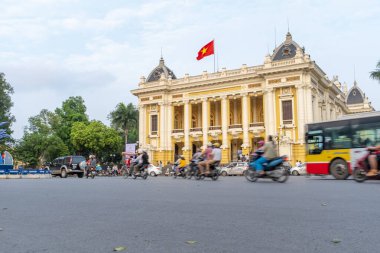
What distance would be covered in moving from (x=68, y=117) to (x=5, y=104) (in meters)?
12.5

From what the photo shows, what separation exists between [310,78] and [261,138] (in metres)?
8.68

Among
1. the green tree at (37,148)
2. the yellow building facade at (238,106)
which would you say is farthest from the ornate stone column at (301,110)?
→ the green tree at (37,148)

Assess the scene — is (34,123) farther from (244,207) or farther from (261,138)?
(244,207)

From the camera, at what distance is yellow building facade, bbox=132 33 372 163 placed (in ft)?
130

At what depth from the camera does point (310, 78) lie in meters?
39.9

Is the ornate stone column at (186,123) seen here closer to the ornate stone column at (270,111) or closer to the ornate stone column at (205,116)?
the ornate stone column at (205,116)

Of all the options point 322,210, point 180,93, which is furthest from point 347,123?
point 180,93

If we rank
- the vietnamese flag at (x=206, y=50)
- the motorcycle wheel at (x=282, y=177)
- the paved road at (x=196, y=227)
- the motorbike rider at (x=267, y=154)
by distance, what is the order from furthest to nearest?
1. the vietnamese flag at (x=206, y=50)
2. the motorcycle wheel at (x=282, y=177)
3. the motorbike rider at (x=267, y=154)
4. the paved road at (x=196, y=227)

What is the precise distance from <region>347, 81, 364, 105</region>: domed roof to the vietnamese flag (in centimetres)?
4120

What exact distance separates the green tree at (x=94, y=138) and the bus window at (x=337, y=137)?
4226cm

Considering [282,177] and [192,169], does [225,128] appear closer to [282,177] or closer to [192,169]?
[192,169]

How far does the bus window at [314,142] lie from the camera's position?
18.2m

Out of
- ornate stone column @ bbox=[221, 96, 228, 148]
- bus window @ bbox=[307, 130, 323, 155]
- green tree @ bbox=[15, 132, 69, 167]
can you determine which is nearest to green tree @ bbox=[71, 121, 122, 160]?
green tree @ bbox=[15, 132, 69, 167]

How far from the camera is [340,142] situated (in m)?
17.5
